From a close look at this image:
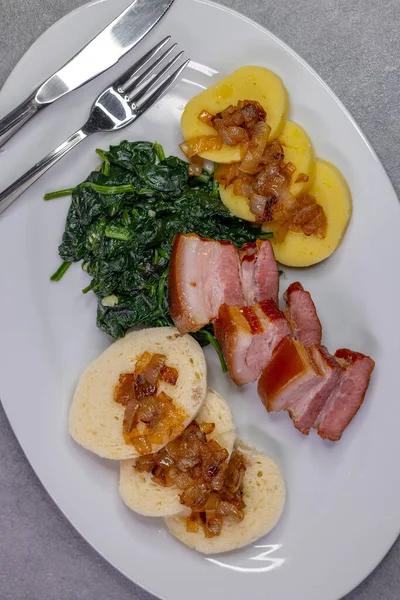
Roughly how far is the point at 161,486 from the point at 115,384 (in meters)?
0.66

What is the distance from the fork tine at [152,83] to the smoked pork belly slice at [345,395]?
6.48 ft

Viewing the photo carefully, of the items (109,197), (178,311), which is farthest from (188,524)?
(109,197)

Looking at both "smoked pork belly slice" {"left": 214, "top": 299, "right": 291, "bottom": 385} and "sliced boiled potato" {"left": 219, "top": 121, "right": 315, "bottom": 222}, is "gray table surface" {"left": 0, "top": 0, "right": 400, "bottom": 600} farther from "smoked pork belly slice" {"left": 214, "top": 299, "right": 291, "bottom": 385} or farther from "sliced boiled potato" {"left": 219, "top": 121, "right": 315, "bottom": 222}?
"smoked pork belly slice" {"left": 214, "top": 299, "right": 291, "bottom": 385}

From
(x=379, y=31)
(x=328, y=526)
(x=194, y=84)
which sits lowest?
(x=328, y=526)

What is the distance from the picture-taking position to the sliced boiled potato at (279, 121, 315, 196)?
11.6 ft

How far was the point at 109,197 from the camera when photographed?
12.1 feet

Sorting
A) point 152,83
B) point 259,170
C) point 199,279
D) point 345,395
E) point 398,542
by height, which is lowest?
point 398,542

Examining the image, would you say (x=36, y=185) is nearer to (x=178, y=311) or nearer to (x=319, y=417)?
(x=178, y=311)

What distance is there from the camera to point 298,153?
11.7 feet

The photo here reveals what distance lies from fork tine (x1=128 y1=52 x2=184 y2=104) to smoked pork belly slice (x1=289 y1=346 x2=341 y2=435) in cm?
184

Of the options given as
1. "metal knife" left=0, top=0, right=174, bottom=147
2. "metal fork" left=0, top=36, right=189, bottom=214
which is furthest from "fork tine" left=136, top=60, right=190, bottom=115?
"metal knife" left=0, top=0, right=174, bottom=147

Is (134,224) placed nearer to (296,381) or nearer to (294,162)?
(294,162)

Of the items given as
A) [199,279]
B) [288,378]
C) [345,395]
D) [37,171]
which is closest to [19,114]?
[37,171]

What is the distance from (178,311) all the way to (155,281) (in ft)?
1.09
